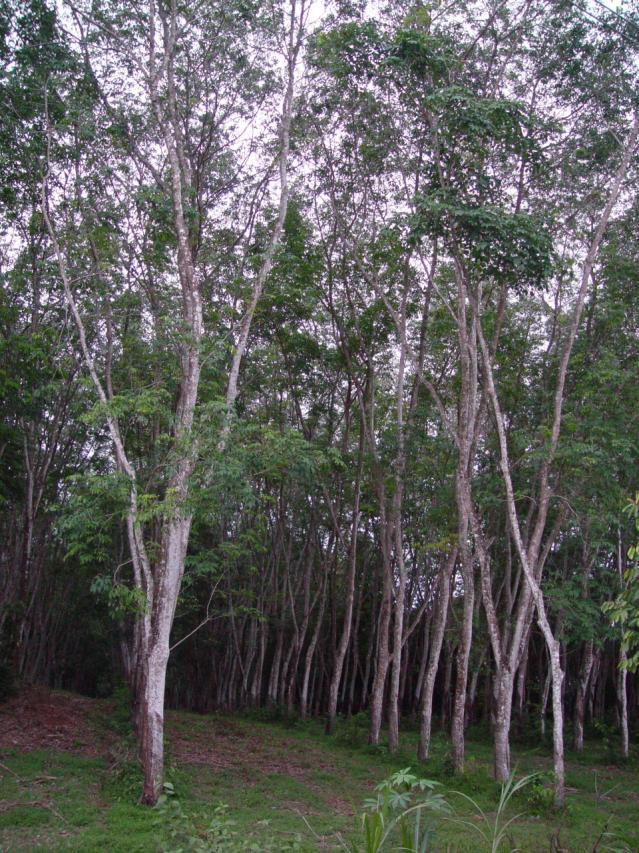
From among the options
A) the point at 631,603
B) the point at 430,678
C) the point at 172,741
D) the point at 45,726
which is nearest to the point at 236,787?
the point at 172,741

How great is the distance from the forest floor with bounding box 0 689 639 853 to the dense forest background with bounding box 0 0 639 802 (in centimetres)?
81

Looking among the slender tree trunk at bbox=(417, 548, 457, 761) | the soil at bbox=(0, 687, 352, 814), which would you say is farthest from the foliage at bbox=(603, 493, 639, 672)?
the slender tree trunk at bbox=(417, 548, 457, 761)

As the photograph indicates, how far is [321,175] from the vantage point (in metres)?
15.4

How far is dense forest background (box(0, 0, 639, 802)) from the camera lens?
10430mm

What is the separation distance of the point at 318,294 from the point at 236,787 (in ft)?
31.1

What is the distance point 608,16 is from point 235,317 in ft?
26.0

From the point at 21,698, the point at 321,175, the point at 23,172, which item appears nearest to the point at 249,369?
the point at 321,175

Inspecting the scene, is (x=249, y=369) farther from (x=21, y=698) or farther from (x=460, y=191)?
(x=21, y=698)

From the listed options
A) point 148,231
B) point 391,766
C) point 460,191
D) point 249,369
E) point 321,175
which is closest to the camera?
point 460,191

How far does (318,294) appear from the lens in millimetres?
16062

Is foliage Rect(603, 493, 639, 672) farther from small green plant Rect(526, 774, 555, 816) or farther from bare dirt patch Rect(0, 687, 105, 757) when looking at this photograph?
bare dirt patch Rect(0, 687, 105, 757)

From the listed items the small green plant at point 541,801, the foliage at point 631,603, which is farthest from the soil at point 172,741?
the foliage at point 631,603

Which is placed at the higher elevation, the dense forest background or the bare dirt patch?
the dense forest background

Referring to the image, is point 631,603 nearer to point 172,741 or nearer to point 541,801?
point 541,801
